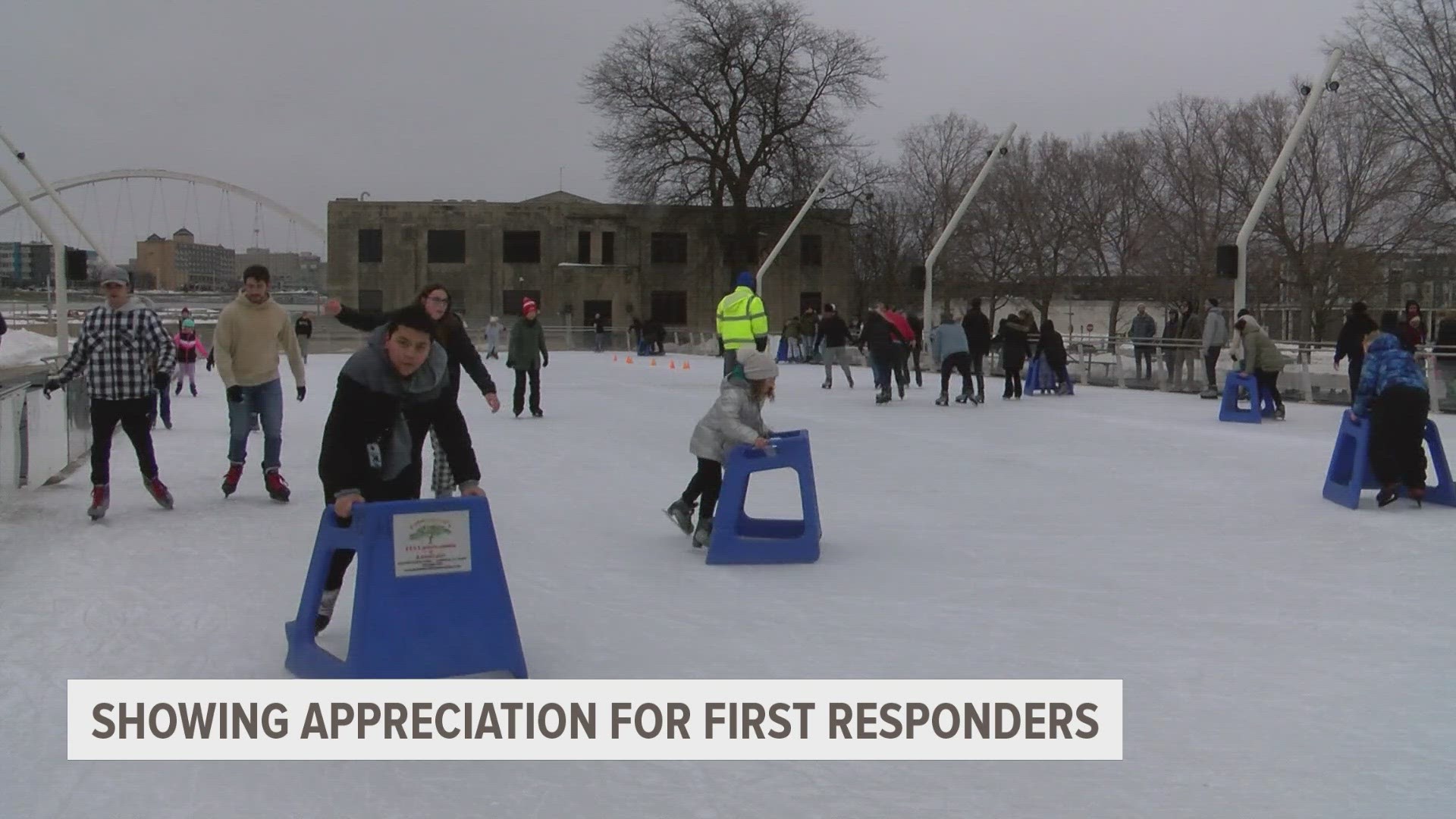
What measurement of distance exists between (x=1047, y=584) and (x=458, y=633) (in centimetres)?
327

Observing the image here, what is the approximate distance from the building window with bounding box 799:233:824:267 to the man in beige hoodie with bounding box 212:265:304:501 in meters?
55.4

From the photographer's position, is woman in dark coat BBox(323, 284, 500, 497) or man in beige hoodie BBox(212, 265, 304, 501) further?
man in beige hoodie BBox(212, 265, 304, 501)

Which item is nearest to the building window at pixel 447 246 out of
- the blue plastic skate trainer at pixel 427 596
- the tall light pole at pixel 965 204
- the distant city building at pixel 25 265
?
the distant city building at pixel 25 265

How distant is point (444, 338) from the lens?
8625 mm

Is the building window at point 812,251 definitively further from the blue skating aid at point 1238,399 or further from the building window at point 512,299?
the blue skating aid at point 1238,399

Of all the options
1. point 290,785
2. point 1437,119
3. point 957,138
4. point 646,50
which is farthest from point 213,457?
point 957,138

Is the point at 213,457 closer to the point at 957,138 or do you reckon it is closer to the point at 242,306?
the point at 242,306

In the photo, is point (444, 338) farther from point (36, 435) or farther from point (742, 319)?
point (742, 319)

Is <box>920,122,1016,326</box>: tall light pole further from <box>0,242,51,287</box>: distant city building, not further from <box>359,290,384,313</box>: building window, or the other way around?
<box>359,290,384,313</box>: building window

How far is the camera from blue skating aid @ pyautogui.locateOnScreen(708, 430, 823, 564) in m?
7.57

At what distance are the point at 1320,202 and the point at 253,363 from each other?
40504mm

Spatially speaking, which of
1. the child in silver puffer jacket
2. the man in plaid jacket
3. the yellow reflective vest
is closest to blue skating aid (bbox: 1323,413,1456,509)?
the child in silver puffer jacket

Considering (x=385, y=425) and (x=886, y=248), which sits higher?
(x=886, y=248)
